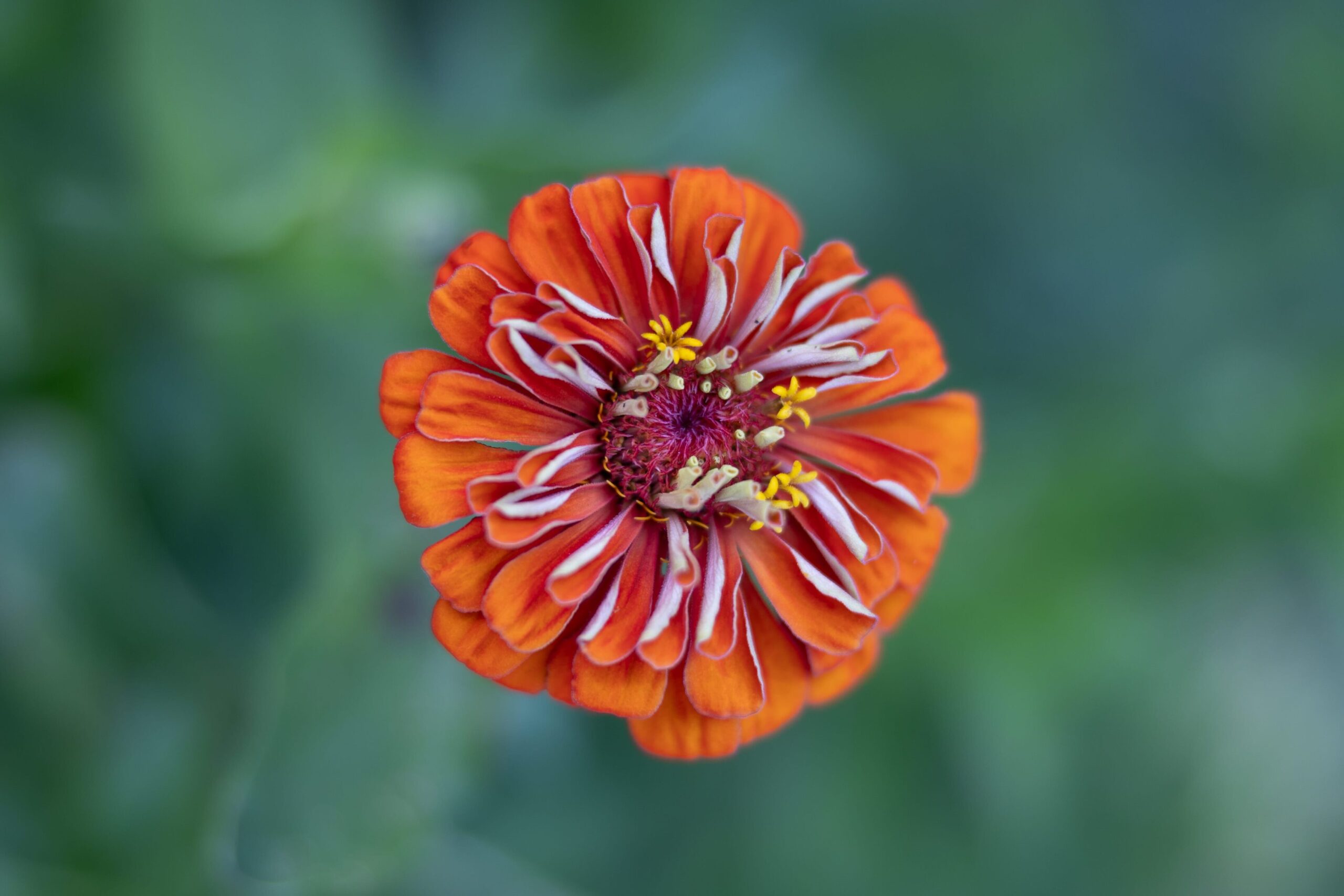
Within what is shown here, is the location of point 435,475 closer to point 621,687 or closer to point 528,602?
point 528,602

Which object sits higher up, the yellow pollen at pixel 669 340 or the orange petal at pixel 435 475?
the yellow pollen at pixel 669 340

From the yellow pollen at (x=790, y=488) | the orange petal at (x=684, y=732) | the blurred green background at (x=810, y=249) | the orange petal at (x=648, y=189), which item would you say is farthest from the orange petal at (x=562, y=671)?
the blurred green background at (x=810, y=249)

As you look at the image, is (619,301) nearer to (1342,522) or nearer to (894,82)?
(894,82)

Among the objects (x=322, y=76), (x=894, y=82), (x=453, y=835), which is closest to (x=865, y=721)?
(x=453, y=835)

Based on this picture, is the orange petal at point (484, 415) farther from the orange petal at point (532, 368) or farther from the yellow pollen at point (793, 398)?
the yellow pollen at point (793, 398)

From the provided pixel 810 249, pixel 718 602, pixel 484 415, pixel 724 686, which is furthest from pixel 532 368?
pixel 810 249

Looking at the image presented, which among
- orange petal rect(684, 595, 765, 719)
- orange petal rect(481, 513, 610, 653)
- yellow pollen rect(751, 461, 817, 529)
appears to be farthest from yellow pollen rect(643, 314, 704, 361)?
orange petal rect(684, 595, 765, 719)
